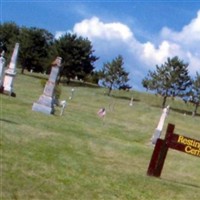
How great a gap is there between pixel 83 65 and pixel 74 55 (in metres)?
2.41

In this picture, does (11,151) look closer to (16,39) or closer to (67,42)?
(67,42)

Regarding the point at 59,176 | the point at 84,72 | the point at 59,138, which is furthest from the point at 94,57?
the point at 59,176

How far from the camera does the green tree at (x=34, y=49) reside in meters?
91.1

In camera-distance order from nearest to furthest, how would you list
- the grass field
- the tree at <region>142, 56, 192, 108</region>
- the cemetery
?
the grass field
the cemetery
the tree at <region>142, 56, 192, 108</region>

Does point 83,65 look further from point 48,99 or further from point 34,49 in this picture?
point 48,99

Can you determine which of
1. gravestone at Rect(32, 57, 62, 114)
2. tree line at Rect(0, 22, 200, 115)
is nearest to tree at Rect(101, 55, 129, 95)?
tree line at Rect(0, 22, 200, 115)

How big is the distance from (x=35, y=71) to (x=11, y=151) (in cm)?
9043

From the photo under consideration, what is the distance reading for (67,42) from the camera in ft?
286

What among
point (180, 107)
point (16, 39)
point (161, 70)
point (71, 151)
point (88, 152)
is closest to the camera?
point (71, 151)

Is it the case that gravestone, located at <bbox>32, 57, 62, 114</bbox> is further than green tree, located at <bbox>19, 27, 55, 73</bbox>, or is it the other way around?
green tree, located at <bbox>19, 27, 55, 73</bbox>

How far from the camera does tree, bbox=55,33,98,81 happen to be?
85.2 meters

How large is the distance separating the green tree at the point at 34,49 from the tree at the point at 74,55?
3610 millimetres

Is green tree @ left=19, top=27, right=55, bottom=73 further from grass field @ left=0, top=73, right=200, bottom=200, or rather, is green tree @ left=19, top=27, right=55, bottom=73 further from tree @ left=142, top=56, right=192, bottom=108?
grass field @ left=0, top=73, right=200, bottom=200

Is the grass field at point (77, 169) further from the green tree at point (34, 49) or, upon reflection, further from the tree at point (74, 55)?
the green tree at point (34, 49)
